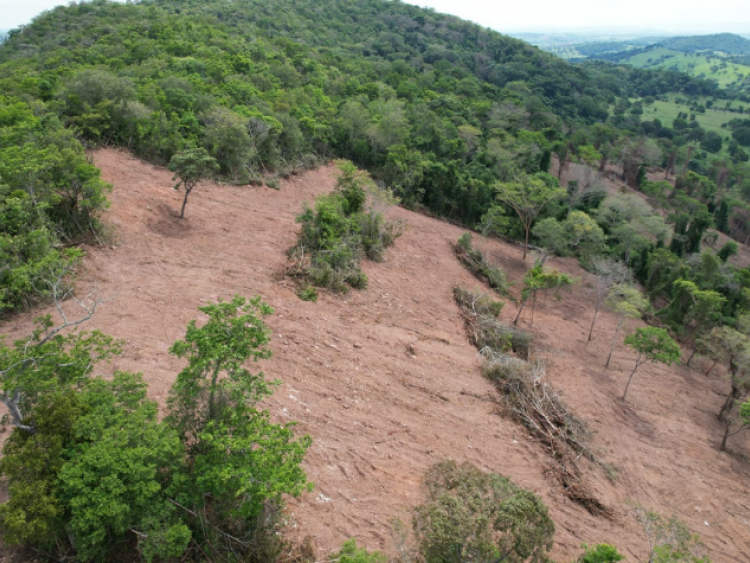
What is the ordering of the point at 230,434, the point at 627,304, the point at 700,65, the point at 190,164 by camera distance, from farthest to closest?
the point at 700,65 < the point at 627,304 < the point at 190,164 < the point at 230,434

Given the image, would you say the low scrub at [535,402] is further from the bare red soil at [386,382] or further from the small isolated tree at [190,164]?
the small isolated tree at [190,164]

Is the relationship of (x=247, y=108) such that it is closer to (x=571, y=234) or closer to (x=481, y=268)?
(x=481, y=268)

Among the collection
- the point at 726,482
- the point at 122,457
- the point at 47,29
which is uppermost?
the point at 47,29

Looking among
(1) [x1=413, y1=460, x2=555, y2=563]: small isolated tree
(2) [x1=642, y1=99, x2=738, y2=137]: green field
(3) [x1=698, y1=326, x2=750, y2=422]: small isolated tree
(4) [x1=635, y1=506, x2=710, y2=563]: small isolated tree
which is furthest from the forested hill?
(2) [x1=642, y1=99, x2=738, y2=137]: green field

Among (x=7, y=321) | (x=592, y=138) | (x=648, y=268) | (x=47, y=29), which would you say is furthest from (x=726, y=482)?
(x=47, y=29)

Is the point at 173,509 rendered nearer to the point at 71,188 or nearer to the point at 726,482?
the point at 71,188

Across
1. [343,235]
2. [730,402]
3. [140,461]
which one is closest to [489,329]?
[343,235]

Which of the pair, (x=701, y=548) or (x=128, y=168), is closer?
(x=701, y=548)
